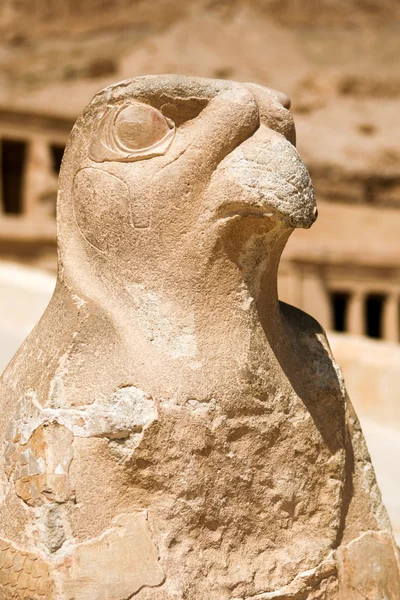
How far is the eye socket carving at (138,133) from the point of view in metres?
2.30

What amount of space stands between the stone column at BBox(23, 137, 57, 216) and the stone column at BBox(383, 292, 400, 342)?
6.50 metres

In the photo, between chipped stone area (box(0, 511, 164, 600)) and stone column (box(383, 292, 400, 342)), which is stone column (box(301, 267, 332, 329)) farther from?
chipped stone area (box(0, 511, 164, 600))

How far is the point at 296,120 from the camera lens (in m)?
24.7

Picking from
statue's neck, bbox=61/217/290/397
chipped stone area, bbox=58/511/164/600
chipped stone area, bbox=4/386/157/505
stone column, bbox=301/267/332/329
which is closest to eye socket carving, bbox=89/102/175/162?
statue's neck, bbox=61/217/290/397

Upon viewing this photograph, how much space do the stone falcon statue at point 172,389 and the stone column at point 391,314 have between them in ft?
45.4

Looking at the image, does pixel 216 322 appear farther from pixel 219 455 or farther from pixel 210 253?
pixel 219 455

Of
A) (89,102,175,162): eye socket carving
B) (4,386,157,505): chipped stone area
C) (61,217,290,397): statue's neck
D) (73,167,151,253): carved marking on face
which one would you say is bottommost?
(4,386,157,505): chipped stone area

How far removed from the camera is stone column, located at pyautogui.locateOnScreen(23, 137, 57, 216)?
46.3 ft

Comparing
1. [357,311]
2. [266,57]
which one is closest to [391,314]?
[357,311]

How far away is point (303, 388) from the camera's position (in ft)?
8.26

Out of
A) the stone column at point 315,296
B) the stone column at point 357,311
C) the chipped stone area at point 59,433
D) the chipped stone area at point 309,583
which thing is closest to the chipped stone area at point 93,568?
the chipped stone area at point 59,433

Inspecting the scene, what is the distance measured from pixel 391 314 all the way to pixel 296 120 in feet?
33.1

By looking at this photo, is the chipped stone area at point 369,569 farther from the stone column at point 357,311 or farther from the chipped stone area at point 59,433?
the stone column at point 357,311

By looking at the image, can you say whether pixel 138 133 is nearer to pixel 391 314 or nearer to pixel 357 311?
pixel 357 311
